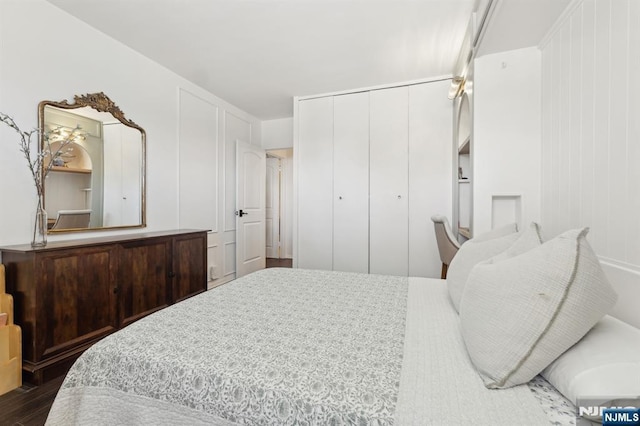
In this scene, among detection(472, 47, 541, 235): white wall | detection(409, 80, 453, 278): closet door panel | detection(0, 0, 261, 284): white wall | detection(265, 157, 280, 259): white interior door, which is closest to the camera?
detection(0, 0, 261, 284): white wall

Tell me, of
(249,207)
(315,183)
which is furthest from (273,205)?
(315,183)

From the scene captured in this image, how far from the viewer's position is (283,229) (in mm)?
6469

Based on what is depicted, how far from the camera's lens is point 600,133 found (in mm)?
1325

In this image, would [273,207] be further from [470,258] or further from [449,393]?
[449,393]

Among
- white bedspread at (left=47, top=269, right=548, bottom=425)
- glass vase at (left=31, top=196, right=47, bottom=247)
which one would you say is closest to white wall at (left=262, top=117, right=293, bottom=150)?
glass vase at (left=31, top=196, right=47, bottom=247)

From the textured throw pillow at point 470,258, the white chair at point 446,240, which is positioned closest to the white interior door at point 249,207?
the white chair at point 446,240

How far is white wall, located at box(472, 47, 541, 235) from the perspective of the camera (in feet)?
6.97

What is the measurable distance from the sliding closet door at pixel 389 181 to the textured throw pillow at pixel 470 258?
2.31 metres

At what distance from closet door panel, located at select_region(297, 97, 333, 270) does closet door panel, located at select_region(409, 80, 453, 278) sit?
1125 mm

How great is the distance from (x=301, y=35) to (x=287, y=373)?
283 centimetres

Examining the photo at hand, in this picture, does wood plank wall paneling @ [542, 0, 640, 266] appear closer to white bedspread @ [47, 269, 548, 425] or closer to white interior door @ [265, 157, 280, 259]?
white bedspread @ [47, 269, 548, 425]

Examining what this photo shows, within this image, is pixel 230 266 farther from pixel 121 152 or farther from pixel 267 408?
pixel 267 408

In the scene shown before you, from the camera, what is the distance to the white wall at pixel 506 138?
6.97 ft

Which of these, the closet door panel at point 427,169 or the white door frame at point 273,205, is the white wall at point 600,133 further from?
the white door frame at point 273,205
